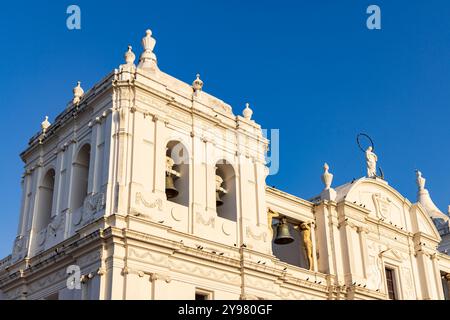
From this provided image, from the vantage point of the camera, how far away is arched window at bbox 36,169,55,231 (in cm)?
2412

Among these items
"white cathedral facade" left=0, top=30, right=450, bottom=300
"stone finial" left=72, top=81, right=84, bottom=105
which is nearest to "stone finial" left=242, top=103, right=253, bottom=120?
"white cathedral facade" left=0, top=30, right=450, bottom=300

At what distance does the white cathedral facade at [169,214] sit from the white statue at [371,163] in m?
2.53

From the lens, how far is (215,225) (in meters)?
22.5

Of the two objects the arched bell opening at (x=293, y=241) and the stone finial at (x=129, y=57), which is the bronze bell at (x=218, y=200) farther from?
the stone finial at (x=129, y=57)

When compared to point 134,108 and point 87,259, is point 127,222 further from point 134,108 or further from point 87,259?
point 134,108

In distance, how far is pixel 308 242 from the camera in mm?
26344

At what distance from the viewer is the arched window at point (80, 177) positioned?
74.2 ft

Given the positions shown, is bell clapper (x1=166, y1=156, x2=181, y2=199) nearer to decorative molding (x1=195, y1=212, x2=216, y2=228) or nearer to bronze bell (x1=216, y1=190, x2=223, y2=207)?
decorative molding (x1=195, y1=212, x2=216, y2=228)

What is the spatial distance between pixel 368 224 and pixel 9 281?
1396 cm

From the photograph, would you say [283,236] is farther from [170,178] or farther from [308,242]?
[170,178]

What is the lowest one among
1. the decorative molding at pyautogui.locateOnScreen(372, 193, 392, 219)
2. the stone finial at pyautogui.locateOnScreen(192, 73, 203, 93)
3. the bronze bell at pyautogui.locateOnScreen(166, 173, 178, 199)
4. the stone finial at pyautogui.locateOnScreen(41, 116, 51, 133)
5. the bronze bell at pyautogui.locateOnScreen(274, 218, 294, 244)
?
the bronze bell at pyautogui.locateOnScreen(274, 218, 294, 244)

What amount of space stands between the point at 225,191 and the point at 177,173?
2.02 m

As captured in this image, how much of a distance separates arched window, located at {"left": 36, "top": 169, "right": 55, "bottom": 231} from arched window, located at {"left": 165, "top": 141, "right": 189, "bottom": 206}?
4.69 metres

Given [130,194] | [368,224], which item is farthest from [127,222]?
[368,224]
